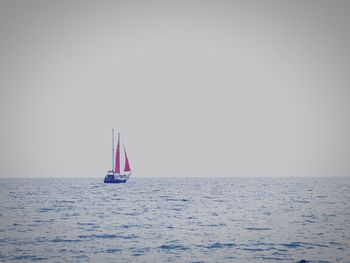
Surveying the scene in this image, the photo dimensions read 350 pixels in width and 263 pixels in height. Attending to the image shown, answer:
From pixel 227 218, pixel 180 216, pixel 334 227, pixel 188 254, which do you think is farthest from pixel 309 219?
pixel 188 254

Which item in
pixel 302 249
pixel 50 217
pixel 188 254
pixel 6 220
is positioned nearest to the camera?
pixel 188 254

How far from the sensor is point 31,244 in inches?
963

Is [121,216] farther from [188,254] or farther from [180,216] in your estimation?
[188,254]

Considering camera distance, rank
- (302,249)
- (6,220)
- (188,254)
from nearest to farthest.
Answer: (188,254)
(302,249)
(6,220)

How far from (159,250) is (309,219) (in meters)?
18.1

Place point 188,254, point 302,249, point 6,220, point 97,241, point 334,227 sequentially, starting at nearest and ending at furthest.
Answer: point 188,254 < point 302,249 < point 97,241 < point 334,227 < point 6,220

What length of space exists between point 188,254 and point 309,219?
17725mm

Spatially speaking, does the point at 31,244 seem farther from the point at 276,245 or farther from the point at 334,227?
the point at 334,227

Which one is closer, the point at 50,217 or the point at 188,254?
the point at 188,254

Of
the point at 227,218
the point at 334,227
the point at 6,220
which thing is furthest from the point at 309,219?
the point at 6,220

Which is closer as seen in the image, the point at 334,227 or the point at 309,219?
the point at 334,227

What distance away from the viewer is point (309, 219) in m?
35.9

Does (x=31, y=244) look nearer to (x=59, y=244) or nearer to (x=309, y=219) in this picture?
(x=59, y=244)

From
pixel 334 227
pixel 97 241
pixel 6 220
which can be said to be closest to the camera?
pixel 97 241
